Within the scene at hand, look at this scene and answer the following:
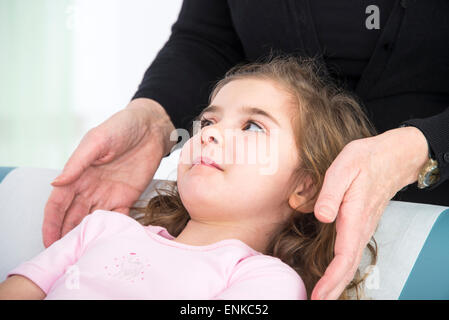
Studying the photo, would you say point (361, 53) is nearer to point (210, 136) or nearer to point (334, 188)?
point (210, 136)

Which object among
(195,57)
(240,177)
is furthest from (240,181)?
(195,57)

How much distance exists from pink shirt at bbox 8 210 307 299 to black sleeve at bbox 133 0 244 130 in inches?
20.2

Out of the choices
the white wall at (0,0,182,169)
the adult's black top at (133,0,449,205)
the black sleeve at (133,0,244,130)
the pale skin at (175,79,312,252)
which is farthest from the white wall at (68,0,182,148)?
the pale skin at (175,79,312,252)

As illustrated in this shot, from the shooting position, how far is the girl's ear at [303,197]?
112 cm

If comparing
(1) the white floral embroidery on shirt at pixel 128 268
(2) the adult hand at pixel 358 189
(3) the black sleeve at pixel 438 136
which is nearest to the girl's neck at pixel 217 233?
(1) the white floral embroidery on shirt at pixel 128 268

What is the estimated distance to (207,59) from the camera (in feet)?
5.08

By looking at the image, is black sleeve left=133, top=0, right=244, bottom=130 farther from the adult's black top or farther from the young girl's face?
the young girl's face

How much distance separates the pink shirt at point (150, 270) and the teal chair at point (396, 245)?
0.71 ft

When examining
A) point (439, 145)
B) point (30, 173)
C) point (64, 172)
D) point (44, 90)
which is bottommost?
Result: point (44, 90)

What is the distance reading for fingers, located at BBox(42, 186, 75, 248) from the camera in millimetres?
1175
